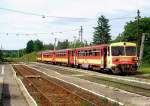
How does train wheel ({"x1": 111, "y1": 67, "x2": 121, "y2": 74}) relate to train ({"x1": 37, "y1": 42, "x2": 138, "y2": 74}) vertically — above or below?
below

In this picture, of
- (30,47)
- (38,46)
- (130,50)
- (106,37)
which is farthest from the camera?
(30,47)

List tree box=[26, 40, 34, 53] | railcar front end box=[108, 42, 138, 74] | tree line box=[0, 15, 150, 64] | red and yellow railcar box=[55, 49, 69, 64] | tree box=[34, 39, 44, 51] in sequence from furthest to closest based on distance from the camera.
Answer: tree box=[26, 40, 34, 53], tree box=[34, 39, 44, 51], tree line box=[0, 15, 150, 64], red and yellow railcar box=[55, 49, 69, 64], railcar front end box=[108, 42, 138, 74]

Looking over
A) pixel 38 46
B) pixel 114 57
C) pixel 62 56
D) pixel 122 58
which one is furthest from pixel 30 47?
pixel 122 58

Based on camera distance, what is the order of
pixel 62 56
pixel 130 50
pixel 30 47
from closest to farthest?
Answer: pixel 130 50 → pixel 62 56 → pixel 30 47

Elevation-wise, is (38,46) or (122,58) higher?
(38,46)

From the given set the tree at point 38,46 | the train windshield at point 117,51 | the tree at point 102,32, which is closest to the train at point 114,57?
the train windshield at point 117,51

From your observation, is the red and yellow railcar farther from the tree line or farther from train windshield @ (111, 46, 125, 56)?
train windshield @ (111, 46, 125, 56)

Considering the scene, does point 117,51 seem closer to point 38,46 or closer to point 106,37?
point 106,37

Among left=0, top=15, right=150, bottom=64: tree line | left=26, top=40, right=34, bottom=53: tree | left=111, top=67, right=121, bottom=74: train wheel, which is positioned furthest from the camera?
left=26, top=40, right=34, bottom=53: tree

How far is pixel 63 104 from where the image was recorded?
57.1 feet

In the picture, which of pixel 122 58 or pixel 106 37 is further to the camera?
pixel 106 37

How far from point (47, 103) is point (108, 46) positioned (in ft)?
66.2

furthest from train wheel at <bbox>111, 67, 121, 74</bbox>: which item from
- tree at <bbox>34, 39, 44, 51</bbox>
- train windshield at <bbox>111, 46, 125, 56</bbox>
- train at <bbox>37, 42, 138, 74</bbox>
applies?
tree at <bbox>34, 39, 44, 51</bbox>

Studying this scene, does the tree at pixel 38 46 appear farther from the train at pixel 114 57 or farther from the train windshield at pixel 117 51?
the train windshield at pixel 117 51
